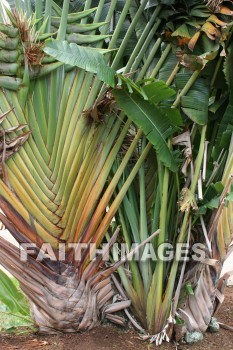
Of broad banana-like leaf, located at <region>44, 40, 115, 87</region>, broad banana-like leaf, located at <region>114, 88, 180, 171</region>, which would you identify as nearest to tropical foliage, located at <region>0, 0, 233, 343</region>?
broad banana-like leaf, located at <region>114, 88, 180, 171</region>

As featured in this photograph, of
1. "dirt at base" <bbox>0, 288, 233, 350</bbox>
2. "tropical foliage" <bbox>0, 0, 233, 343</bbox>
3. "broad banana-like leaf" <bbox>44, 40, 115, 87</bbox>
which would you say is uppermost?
"broad banana-like leaf" <bbox>44, 40, 115, 87</bbox>

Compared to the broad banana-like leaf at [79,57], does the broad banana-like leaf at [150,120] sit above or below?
below

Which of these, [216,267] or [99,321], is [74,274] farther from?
[216,267]

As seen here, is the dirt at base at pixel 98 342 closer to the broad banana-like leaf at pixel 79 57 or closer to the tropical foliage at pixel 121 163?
the tropical foliage at pixel 121 163

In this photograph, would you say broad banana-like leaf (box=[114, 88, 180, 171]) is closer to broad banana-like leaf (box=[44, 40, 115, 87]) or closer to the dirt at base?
broad banana-like leaf (box=[44, 40, 115, 87])

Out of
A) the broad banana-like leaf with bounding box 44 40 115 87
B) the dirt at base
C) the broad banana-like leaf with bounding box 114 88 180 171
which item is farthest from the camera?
the dirt at base

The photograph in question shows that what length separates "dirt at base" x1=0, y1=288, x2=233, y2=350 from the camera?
2.29 meters

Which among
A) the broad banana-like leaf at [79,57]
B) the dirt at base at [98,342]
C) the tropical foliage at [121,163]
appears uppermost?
the broad banana-like leaf at [79,57]

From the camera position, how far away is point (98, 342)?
7.66 feet

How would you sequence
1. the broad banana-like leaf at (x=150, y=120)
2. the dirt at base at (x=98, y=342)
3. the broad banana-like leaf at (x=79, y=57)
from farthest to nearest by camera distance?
the dirt at base at (x=98, y=342) → the broad banana-like leaf at (x=150, y=120) → the broad banana-like leaf at (x=79, y=57)

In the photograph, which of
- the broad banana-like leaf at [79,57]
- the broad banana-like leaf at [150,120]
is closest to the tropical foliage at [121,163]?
the broad banana-like leaf at [150,120]

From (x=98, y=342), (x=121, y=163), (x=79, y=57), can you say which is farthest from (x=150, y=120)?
(x=98, y=342)

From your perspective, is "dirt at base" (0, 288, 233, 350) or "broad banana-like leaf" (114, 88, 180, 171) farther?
"dirt at base" (0, 288, 233, 350)

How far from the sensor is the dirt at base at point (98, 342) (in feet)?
7.52
